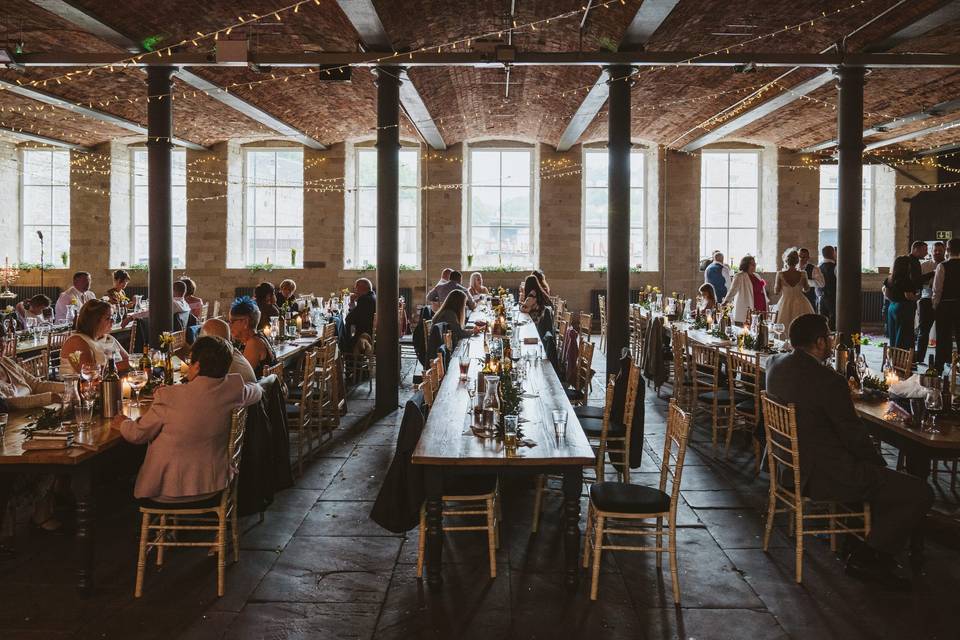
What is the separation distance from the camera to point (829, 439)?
3656 mm

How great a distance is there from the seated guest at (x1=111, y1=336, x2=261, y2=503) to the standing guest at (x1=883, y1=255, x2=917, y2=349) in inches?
337

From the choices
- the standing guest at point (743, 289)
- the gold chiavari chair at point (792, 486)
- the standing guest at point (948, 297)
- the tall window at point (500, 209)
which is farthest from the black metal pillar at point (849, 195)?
the tall window at point (500, 209)

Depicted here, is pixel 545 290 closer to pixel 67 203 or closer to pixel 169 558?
pixel 169 558

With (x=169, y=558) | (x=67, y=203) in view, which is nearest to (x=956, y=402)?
(x=169, y=558)

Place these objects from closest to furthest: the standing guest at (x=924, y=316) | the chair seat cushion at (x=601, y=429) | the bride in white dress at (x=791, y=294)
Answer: the chair seat cushion at (x=601, y=429) → the bride in white dress at (x=791, y=294) → the standing guest at (x=924, y=316)

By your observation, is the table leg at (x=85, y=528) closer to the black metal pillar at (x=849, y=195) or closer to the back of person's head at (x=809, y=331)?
the back of person's head at (x=809, y=331)

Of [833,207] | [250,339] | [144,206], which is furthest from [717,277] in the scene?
Result: [144,206]

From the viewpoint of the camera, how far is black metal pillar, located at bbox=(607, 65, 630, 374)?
27.6ft

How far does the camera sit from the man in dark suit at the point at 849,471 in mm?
3533

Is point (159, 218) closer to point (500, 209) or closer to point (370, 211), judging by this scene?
point (370, 211)

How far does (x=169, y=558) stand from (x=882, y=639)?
3.47 m

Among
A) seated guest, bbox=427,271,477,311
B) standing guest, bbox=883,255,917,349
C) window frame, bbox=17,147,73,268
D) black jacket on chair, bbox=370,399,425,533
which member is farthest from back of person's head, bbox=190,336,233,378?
window frame, bbox=17,147,73,268

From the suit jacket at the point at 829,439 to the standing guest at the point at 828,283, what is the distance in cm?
832

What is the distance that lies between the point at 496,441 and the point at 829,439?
1.67 m
